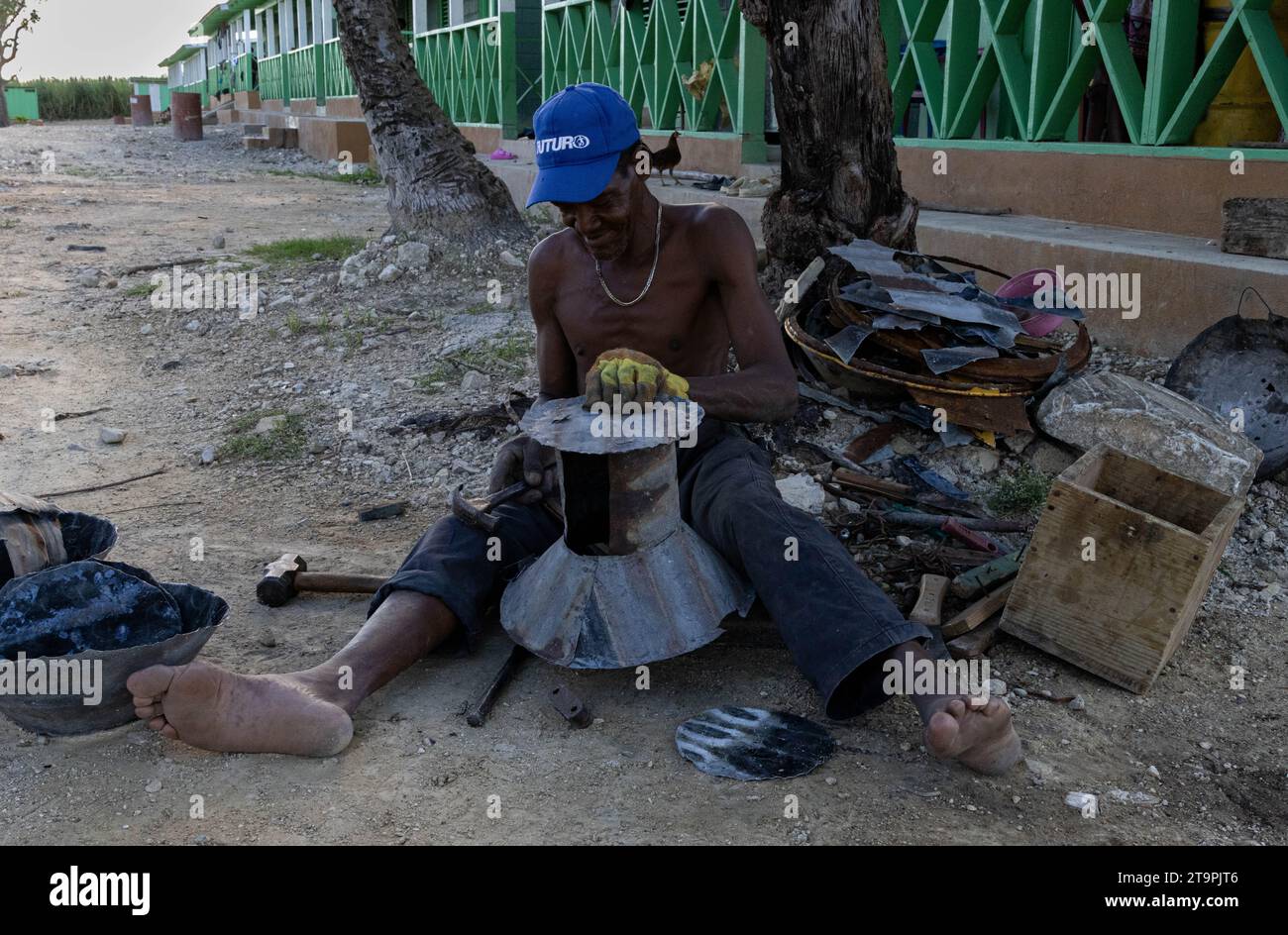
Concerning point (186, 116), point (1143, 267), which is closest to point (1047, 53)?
point (1143, 267)

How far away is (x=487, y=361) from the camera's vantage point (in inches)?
230

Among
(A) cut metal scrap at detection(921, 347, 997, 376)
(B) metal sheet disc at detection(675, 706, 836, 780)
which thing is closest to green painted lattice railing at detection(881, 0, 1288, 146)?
(A) cut metal scrap at detection(921, 347, 997, 376)

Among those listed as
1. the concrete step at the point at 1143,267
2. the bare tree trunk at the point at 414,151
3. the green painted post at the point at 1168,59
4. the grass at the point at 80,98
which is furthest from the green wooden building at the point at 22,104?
the green painted post at the point at 1168,59

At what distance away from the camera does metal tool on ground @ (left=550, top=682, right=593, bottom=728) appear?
9.04 ft

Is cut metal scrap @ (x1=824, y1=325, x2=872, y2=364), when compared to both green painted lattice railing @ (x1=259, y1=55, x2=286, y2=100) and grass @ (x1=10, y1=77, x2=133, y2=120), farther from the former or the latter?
grass @ (x1=10, y1=77, x2=133, y2=120)

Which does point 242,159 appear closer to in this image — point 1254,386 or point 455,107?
point 455,107

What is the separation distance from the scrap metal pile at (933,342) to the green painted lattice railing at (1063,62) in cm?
166

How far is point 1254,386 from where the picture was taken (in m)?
4.14

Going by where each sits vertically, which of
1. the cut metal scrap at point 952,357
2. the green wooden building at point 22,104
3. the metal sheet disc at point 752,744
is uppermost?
the green wooden building at point 22,104

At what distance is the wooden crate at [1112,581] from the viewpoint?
2861 mm

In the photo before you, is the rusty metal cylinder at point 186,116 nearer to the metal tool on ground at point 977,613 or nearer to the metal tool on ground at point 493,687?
the metal tool on ground at point 493,687

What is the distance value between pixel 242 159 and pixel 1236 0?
2224 centimetres

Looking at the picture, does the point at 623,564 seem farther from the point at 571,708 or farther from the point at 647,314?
the point at 647,314
